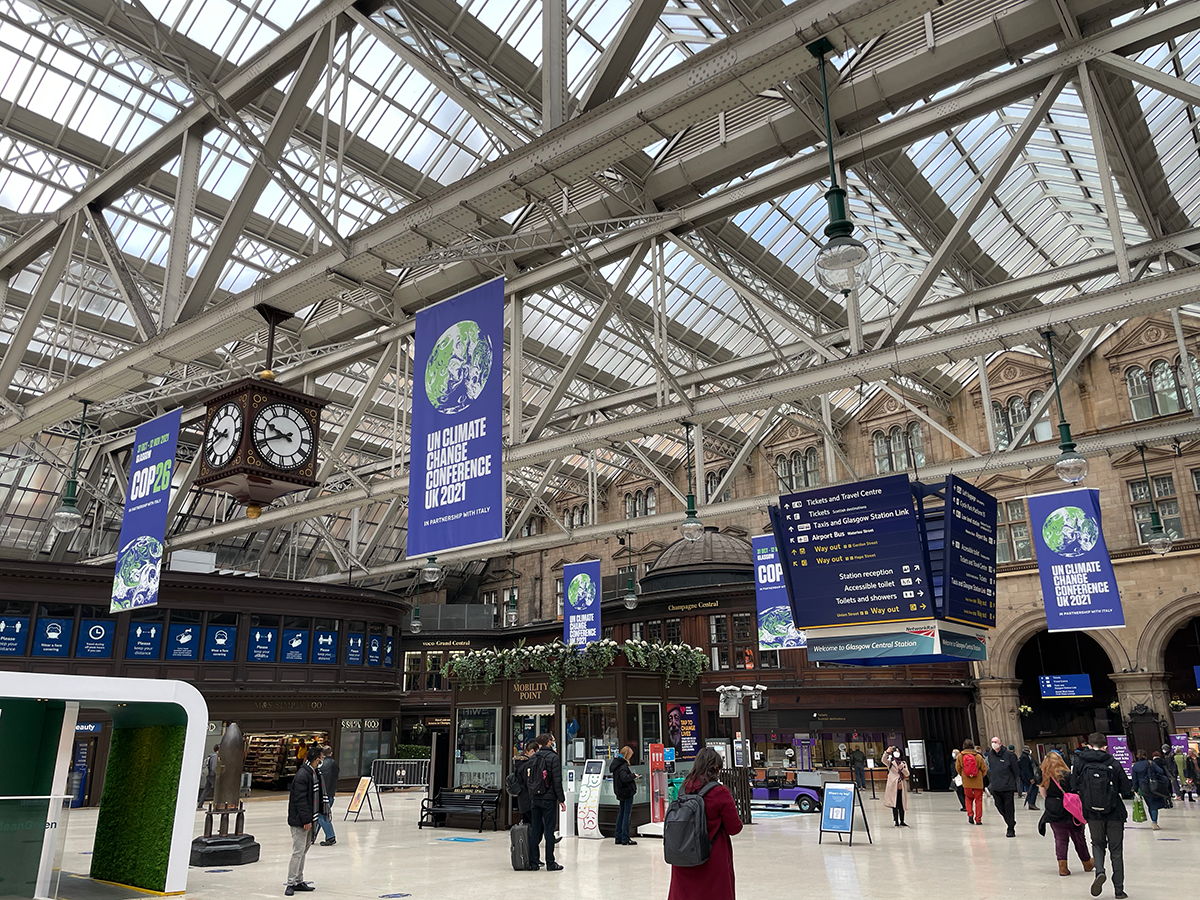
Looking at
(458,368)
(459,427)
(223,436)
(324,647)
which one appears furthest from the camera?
(324,647)

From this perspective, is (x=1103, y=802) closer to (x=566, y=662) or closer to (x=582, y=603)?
(x=566, y=662)

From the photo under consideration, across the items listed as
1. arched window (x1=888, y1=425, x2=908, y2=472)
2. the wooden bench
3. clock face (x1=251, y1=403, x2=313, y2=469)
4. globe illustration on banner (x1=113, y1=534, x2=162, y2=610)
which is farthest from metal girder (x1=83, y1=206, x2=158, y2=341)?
arched window (x1=888, y1=425, x2=908, y2=472)

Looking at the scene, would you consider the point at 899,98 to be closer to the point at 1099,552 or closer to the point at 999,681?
the point at 1099,552

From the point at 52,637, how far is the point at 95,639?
1.07 meters

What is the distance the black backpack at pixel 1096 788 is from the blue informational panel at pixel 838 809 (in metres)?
4.79

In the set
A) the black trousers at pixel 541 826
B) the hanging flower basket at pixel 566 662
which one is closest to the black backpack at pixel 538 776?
the black trousers at pixel 541 826

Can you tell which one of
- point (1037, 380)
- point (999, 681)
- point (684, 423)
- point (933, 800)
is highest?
point (1037, 380)

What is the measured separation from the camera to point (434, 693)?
129ft

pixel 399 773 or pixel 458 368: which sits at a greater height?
pixel 458 368

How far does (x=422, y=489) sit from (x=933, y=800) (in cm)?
1956

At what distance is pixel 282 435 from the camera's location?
9219mm

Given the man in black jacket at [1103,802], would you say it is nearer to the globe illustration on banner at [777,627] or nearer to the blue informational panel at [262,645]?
the globe illustration on banner at [777,627]

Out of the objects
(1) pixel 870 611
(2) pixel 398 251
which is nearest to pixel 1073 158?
(1) pixel 870 611

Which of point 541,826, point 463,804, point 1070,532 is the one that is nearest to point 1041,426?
point 1070,532
